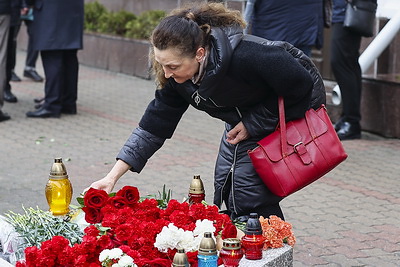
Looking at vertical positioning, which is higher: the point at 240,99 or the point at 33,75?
the point at 240,99

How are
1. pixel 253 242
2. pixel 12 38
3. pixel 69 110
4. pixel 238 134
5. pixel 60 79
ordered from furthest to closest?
pixel 12 38
pixel 69 110
pixel 60 79
pixel 238 134
pixel 253 242

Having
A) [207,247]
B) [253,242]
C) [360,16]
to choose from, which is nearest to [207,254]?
[207,247]

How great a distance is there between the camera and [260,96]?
13.0ft

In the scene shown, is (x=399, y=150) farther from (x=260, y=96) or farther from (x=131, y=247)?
(x=131, y=247)

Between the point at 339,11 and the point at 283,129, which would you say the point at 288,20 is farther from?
the point at 283,129

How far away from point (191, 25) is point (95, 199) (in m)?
0.90

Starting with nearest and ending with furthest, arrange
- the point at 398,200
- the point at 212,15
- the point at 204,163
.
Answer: the point at 212,15
the point at 398,200
the point at 204,163

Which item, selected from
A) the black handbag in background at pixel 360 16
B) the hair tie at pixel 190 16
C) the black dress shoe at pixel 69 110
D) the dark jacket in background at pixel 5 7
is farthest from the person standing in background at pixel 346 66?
the hair tie at pixel 190 16

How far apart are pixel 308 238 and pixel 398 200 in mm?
1225

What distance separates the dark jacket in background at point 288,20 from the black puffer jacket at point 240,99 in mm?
3568

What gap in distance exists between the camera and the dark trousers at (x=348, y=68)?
27.1ft

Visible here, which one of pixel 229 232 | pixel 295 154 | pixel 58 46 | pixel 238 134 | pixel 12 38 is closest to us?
pixel 229 232

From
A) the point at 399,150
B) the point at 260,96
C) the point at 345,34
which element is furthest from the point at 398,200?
the point at 260,96

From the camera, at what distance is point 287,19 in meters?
7.66
